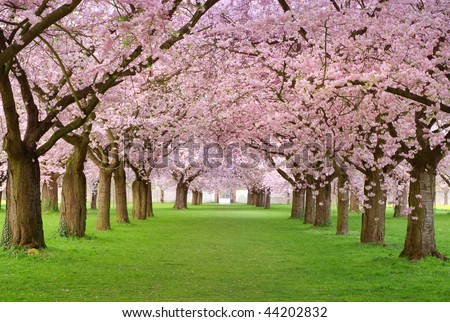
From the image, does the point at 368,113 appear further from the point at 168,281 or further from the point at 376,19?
the point at 168,281

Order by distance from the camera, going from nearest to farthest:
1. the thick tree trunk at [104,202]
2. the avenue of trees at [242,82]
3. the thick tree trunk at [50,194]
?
1. the avenue of trees at [242,82]
2. the thick tree trunk at [104,202]
3. the thick tree trunk at [50,194]

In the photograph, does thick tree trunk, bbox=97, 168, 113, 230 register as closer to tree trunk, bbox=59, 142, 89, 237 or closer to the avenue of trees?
the avenue of trees

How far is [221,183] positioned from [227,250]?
62.2 metres

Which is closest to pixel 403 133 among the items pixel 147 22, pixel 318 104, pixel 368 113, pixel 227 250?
pixel 368 113

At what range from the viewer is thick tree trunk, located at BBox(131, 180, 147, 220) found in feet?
159

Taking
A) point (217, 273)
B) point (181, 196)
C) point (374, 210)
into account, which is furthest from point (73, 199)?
point (181, 196)

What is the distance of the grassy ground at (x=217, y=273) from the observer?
45.3ft

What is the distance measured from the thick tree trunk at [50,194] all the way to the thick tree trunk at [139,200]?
1222 cm

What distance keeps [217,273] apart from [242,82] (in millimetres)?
8308

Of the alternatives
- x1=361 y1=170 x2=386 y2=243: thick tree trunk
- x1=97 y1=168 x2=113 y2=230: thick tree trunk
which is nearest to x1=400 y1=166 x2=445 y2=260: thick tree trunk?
x1=361 y1=170 x2=386 y2=243: thick tree trunk

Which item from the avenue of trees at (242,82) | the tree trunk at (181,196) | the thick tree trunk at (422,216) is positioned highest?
the avenue of trees at (242,82)

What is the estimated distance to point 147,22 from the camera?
511 inches

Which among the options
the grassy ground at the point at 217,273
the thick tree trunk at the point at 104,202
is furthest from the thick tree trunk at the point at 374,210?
the thick tree trunk at the point at 104,202

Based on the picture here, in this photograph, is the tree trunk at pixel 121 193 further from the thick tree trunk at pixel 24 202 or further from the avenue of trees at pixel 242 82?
the thick tree trunk at pixel 24 202
